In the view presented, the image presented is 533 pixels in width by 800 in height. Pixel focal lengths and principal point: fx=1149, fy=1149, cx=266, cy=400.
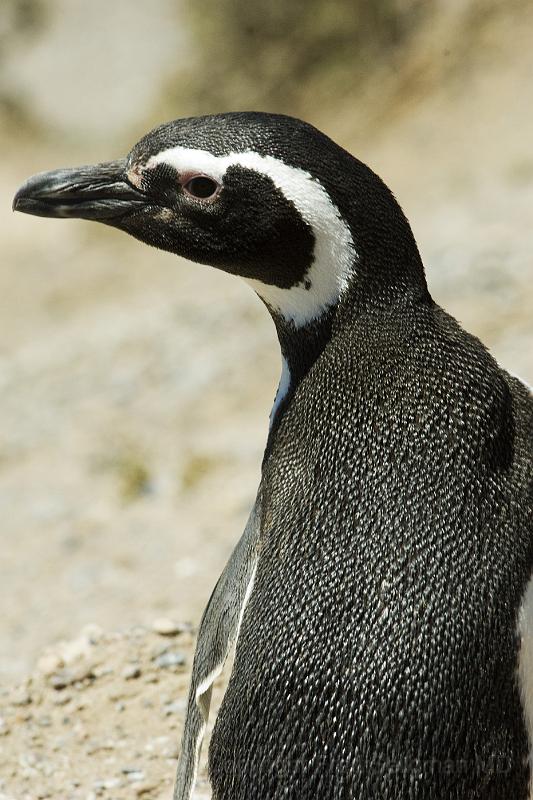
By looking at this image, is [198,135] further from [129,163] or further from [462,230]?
[462,230]

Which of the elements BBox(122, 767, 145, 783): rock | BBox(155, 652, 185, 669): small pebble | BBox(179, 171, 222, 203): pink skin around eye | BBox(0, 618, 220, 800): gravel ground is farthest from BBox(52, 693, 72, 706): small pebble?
BBox(179, 171, 222, 203): pink skin around eye

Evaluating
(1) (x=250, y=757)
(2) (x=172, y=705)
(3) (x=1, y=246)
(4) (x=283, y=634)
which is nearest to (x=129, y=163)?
(4) (x=283, y=634)

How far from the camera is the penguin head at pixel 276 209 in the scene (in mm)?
2068

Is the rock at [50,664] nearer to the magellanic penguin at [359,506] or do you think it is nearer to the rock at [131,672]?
the rock at [131,672]

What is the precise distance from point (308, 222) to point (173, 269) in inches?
269

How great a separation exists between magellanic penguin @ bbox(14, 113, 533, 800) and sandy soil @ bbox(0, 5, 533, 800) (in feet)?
3.52

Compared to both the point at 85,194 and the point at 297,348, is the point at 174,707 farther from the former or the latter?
the point at 85,194

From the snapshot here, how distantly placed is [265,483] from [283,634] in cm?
35

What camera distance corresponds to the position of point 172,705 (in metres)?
3.30

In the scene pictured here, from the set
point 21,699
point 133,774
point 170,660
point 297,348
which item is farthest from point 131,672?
point 297,348

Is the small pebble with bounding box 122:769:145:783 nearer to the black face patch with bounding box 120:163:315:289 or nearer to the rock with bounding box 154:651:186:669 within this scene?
the rock with bounding box 154:651:186:669

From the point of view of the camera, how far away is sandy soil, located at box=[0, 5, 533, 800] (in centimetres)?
338

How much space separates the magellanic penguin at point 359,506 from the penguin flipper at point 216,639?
2 cm

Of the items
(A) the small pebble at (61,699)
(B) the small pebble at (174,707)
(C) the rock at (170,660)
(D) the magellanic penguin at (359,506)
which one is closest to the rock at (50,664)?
(A) the small pebble at (61,699)
